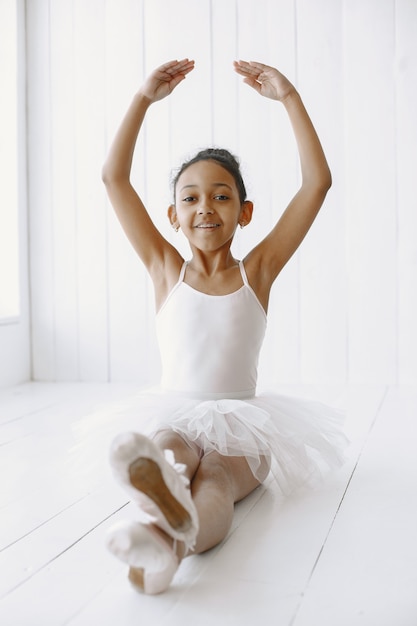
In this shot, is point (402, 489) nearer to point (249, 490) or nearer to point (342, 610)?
point (249, 490)

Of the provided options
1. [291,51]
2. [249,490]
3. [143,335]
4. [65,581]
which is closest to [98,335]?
[143,335]

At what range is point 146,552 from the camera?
936 mm

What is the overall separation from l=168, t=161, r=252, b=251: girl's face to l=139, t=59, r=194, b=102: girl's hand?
18 centimetres

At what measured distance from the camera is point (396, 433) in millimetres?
2078

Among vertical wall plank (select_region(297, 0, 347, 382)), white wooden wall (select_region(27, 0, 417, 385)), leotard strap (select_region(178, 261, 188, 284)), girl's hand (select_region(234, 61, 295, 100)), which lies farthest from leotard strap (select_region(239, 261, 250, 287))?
vertical wall plank (select_region(297, 0, 347, 382))

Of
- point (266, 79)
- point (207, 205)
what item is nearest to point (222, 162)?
point (207, 205)

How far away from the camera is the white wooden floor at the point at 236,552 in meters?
0.96

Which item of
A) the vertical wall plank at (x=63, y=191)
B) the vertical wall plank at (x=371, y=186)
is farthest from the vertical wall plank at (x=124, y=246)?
the vertical wall plank at (x=371, y=186)

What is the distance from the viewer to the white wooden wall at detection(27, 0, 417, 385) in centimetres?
293

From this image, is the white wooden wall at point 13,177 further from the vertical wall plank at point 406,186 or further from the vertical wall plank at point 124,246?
the vertical wall plank at point 406,186

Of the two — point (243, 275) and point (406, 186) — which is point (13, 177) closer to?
point (406, 186)

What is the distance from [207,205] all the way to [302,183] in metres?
0.21

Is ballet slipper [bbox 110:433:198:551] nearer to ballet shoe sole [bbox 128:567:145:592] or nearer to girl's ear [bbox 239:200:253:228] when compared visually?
ballet shoe sole [bbox 128:567:145:592]

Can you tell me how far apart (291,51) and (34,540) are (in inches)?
90.2
